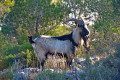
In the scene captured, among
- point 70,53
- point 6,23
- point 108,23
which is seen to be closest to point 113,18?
point 108,23

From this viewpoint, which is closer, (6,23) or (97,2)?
(97,2)

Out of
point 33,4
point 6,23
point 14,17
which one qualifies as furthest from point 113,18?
point 6,23

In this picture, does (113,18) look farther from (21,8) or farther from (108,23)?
(21,8)

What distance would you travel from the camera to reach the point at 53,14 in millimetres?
17641

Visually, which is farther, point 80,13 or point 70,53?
point 80,13

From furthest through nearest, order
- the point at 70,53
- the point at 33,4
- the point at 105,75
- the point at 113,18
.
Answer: the point at 33,4 < the point at 113,18 < the point at 70,53 < the point at 105,75

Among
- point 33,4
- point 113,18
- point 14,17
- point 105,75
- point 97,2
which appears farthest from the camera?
point 14,17

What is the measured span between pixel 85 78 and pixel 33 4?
42.7 ft

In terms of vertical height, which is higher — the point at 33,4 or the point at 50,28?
the point at 33,4

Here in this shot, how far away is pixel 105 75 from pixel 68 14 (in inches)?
520

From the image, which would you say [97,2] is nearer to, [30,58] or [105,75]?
[30,58]

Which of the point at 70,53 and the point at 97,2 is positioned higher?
the point at 97,2

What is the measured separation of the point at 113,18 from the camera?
1267cm

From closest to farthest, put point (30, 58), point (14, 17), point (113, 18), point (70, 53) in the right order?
1. point (70, 53)
2. point (30, 58)
3. point (113, 18)
4. point (14, 17)
